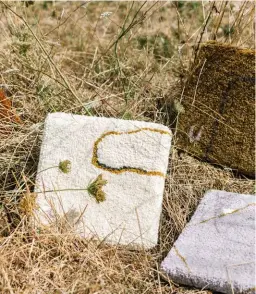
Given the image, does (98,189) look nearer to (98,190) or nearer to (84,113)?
(98,190)

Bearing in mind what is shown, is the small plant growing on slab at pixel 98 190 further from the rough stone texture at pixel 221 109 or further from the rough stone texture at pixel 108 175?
the rough stone texture at pixel 221 109

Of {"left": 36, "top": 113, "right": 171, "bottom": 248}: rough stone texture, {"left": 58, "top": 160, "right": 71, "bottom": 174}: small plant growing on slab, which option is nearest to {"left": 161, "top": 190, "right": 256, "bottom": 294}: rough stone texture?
{"left": 36, "top": 113, "right": 171, "bottom": 248}: rough stone texture

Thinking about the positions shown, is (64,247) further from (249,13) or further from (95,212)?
(249,13)

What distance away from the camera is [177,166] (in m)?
2.35

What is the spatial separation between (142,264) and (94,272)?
211 millimetres

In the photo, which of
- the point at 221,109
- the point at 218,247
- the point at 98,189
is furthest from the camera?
the point at 221,109

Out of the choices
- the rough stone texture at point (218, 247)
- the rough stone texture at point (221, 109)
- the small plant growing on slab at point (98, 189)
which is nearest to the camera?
the rough stone texture at point (218, 247)

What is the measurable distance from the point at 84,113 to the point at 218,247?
0.96 metres

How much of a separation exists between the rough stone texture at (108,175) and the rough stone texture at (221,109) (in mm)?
372

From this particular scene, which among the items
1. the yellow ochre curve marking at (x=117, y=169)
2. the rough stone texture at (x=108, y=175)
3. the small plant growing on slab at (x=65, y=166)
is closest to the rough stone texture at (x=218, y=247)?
the rough stone texture at (x=108, y=175)

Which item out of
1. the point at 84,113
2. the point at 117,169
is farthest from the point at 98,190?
the point at 84,113

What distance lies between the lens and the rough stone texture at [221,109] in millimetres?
2303

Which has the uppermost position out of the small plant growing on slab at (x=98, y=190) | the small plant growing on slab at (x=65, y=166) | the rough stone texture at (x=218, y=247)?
the small plant growing on slab at (x=65, y=166)

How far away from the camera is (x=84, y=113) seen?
8.00 feet
